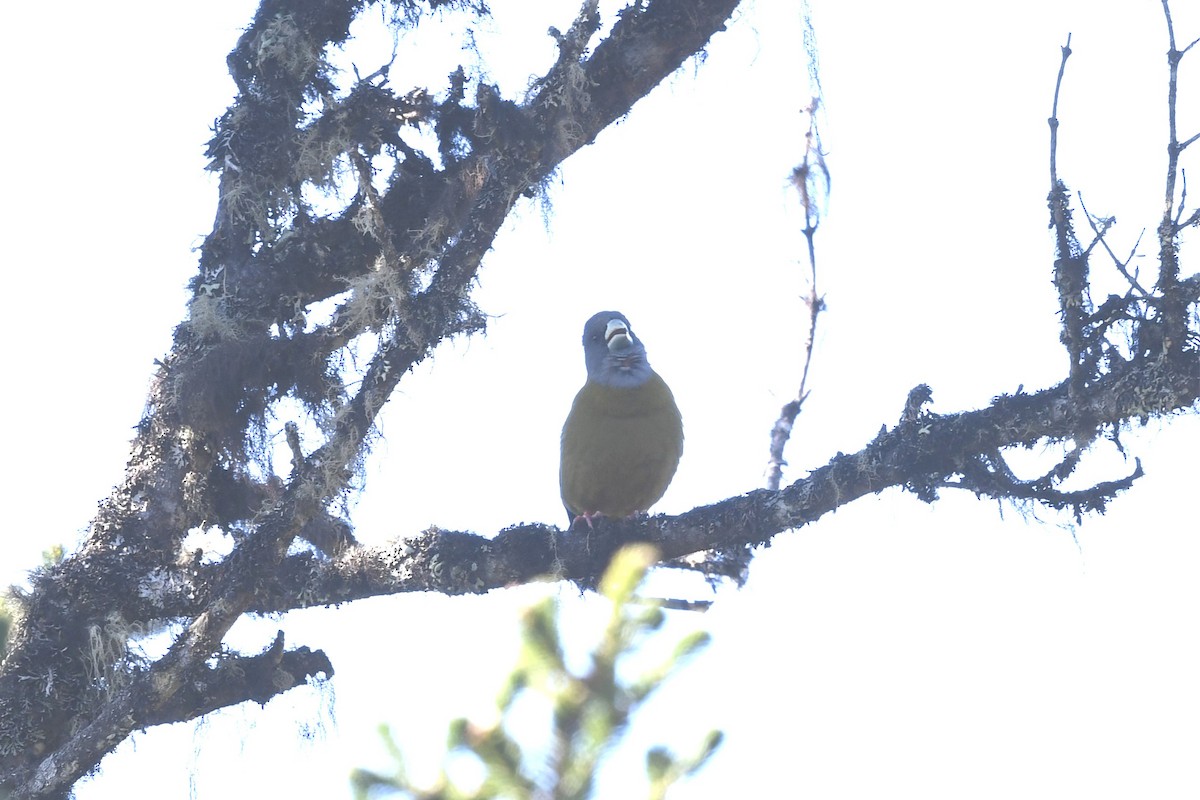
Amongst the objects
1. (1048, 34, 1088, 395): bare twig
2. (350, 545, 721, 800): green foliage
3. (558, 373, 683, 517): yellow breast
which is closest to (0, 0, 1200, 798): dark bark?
(1048, 34, 1088, 395): bare twig

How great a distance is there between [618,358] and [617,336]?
105 millimetres

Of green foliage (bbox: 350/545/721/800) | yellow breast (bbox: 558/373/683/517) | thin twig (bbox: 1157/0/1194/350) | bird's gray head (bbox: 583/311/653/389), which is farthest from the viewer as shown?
bird's gray head (bbox: 583/311/653/389)

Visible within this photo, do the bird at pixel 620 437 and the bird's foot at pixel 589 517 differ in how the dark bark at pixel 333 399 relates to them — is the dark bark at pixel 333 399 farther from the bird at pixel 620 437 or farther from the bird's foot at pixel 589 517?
the bird at pixel 620 437

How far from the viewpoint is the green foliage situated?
232cm

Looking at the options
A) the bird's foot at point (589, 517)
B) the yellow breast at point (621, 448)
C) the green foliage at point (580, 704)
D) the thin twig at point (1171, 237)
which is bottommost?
the green foliage at point (580, 704)

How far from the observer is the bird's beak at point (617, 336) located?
653 centimetres

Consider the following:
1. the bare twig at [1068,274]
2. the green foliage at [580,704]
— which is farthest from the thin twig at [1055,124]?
the green foliage at [580,704]

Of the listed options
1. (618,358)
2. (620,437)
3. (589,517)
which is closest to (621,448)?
Result: (620,437)

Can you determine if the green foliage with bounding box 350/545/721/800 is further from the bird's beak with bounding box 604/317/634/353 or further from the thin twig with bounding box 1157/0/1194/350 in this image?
the bird's beak with bounding box 604/317/634/353

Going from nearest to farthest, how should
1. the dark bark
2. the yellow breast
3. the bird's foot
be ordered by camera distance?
the dark bark
the bird's foot
the yellow breast

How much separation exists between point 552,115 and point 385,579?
2.06 metres

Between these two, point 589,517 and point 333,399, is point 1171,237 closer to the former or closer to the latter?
point 589,517

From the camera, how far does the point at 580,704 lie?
237 centimetres

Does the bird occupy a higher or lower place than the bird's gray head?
lower
